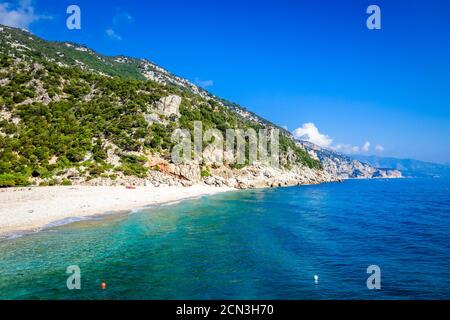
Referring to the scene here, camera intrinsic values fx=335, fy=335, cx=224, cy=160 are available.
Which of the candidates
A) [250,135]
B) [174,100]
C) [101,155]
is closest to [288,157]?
[250,135]

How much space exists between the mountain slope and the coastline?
28.9 feet

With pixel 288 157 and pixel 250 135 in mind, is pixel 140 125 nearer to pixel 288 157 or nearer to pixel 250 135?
pixel 250 135

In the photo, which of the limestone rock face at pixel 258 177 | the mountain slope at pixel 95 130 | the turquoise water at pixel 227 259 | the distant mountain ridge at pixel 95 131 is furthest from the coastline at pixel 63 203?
the limestone rock face at pixel 258 177

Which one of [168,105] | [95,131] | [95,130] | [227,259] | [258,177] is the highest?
[168,105]

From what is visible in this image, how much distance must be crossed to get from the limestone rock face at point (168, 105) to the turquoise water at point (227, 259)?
58418mm

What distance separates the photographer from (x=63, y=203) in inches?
1529

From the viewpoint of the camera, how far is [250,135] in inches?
4476

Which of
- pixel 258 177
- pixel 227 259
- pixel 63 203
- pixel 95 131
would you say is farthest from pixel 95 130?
pixel 227 259

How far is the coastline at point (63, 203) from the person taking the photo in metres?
29.9

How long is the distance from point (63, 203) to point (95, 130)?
39.3 meters

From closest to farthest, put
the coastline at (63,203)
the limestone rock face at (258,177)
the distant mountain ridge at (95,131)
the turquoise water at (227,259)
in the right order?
1. the turquoise water at (227,259)
2. the coastline at (63,203)
3. the distant mountain ridge at (95,131)
4. the limestone rock face at (258,177)

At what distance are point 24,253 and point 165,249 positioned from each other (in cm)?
889

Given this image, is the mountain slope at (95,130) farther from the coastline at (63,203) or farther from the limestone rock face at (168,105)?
the coastline at (63,203)

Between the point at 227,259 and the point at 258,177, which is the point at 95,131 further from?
the point at 227,259
